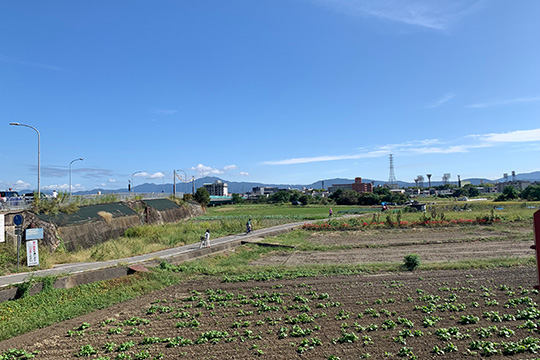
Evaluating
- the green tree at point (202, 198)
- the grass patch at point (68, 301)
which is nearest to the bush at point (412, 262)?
the grass patch at point (68, 301)

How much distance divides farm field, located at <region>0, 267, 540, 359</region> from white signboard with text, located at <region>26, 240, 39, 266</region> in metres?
7.47

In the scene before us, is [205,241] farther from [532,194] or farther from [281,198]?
[281,198]

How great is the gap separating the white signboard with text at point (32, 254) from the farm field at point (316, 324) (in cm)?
747

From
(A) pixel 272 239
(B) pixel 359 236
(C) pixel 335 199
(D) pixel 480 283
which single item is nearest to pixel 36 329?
(D) pixel 480 283

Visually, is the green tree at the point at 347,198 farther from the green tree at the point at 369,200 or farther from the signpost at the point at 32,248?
the signpost at the point at 32,248

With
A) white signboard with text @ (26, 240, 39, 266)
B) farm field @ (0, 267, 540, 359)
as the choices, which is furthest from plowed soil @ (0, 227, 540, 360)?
white signboard with text @ (26, 240, 39, 266)

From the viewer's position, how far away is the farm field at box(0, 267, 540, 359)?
9109mm

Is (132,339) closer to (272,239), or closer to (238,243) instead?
(238,243)

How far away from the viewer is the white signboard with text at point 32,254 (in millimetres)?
17703

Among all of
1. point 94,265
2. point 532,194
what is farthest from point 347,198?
point 94,265

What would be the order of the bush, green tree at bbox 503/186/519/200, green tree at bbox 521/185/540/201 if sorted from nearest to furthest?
the bush → green tree at bbox 521/185/540/201 → green tree at bbox 503/186/519/200

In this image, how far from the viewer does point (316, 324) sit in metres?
10.9

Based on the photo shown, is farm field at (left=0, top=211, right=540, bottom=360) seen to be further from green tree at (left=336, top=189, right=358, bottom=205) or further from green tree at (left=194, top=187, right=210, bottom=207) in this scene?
green tree at (left=336, top=189, right=358, bottom=205)

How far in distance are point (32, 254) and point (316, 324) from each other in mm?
15372
